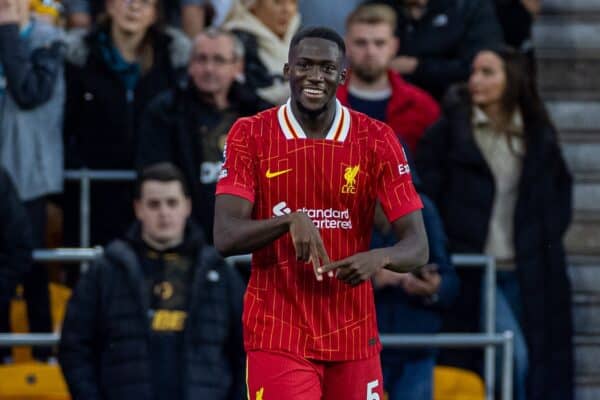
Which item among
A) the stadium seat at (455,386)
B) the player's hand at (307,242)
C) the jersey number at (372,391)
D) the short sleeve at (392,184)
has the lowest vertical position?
the stadium seat at (455,386)

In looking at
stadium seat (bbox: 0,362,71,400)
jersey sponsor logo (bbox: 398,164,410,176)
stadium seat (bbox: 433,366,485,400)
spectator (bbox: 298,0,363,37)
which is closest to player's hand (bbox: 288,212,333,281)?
jersey sponsor logo (bbox: 398,164,410,176)

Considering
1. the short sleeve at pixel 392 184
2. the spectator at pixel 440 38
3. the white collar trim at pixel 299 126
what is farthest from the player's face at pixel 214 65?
the short sleeve at pixel 392 184

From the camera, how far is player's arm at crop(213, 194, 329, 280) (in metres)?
5.77

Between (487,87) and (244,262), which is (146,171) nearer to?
(244,262)

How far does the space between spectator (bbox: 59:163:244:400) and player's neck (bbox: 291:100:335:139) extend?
97.1 inches

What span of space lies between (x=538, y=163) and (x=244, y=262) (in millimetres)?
1908

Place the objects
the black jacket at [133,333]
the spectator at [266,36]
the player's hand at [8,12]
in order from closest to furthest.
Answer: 1. the black jacket at [133,333]
2. the player's hand at [8,12]
3. the spectator at [266,36]

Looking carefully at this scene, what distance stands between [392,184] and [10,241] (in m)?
3.38

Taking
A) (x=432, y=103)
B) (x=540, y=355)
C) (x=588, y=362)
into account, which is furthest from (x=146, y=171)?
(x=588, y=362)

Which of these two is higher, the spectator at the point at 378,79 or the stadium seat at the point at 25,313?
the spectator at the point at 378,79

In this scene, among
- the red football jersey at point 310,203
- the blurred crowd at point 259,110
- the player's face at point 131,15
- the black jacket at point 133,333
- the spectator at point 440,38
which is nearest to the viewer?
the red football jersey at point 310,203

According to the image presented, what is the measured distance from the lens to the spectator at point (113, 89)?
982cm

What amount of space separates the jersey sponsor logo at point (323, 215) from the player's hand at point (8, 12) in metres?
3.86

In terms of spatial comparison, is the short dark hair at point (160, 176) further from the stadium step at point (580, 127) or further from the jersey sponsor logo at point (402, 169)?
the stadium step at point (580, 127)
